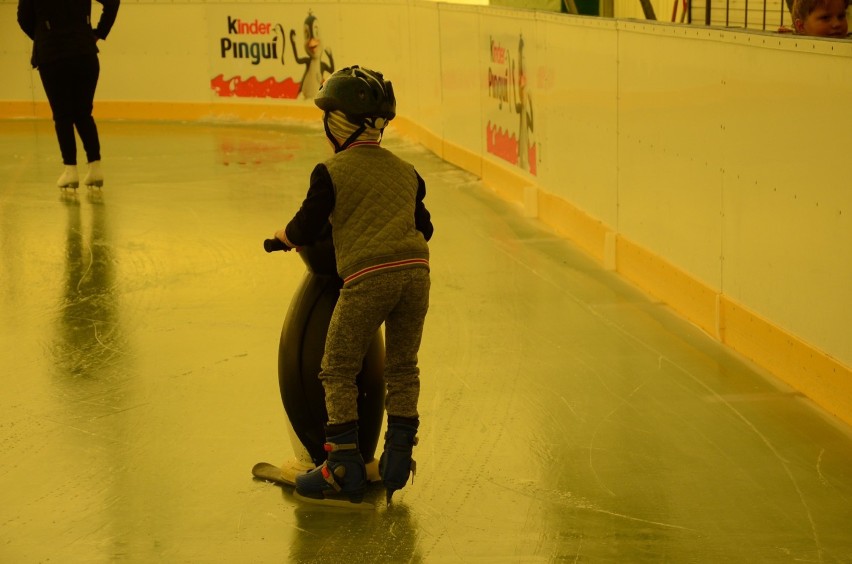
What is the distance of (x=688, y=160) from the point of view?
6.61 meters

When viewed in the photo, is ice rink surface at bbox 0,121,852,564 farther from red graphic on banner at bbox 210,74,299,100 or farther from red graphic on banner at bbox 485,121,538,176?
red graphic on banner at bbox 210,74,299,100

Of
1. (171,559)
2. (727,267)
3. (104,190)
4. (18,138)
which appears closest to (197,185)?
(104,190)

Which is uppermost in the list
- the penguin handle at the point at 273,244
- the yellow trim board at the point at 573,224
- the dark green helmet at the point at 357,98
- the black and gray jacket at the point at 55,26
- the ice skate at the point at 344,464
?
the dark green helmet at the point at 357,98

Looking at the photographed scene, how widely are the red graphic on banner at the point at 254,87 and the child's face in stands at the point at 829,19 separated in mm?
10767

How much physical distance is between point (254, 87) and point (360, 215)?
40.7 ft

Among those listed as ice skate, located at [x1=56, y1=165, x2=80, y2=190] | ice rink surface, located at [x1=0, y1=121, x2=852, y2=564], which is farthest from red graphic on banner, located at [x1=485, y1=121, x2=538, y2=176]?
ice skate, located at [x1=56, y1=165, x2=80, y2=190]

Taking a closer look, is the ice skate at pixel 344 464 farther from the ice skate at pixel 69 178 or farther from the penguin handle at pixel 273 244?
the ice skate at pixel 69 178

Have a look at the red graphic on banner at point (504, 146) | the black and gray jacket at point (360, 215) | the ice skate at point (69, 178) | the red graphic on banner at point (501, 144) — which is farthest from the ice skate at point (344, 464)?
the ice skate at point (69, 178)

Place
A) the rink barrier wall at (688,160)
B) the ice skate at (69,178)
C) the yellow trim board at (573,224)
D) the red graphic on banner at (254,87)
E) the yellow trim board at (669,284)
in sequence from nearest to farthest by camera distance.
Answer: the rink barrier wall at (688,160)
the yellow trim board at (669,284)
the yellow trim board at (573,224)
the ice skate at (69,178)
the red graphic on banner at (254,87)

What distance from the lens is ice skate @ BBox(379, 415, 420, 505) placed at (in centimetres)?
415

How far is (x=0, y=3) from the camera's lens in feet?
54.1

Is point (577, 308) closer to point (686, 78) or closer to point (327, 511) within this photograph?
point (686, 78)

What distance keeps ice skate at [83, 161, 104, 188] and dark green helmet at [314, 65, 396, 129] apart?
7142 millimetres

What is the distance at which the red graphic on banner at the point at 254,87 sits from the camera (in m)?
15.9
